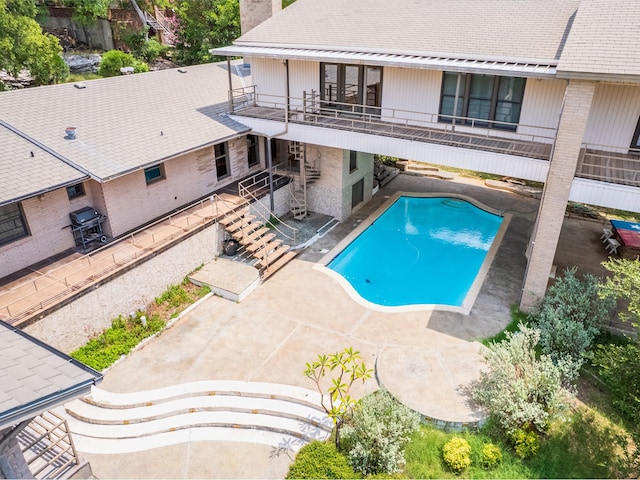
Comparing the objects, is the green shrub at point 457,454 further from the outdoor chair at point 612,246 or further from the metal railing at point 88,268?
the outdoor chair at point 612,246

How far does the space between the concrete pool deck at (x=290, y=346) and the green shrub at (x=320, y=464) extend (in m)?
0.58

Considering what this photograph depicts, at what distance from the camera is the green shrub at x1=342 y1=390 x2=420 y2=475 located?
10.9 m

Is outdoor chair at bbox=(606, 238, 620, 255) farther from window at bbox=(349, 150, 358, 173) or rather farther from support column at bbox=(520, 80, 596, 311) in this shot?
window at bbox=(349, 150, 358, 173)

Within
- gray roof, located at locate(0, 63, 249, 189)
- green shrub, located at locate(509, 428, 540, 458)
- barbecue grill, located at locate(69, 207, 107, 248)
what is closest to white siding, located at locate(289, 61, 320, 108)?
gray roof, located at locate(0, 63, 249, 189)

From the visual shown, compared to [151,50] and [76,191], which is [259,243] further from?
[151,50]

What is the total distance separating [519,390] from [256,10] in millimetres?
23958

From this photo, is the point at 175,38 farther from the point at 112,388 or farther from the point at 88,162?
the point at 112,388

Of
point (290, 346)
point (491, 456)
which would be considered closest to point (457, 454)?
point (491, 456)

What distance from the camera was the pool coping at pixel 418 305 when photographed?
56.3 feet

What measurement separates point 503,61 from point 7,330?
16.7 metres

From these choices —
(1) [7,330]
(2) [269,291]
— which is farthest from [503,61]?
(1) [7,330]

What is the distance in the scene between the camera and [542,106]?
17.1 meters

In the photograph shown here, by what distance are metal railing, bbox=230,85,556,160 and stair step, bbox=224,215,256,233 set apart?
496 centimetres

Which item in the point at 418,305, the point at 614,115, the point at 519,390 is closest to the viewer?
the point at 519,390
